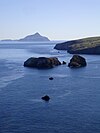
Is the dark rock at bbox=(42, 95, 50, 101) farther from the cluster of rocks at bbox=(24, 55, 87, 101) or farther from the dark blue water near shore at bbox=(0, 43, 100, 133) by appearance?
the cluster of rocks at bbox=(24, 55, 87, 101)

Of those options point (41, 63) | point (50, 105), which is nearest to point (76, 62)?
point (41, 63)

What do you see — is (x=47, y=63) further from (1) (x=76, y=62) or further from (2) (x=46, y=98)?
(2) (x=46, y=98)

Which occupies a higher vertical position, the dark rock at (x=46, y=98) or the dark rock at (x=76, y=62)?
the dark rock at (x=76, y=62)

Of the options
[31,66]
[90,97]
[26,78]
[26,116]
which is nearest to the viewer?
[26,116]

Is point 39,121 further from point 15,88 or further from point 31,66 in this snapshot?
point 31,66

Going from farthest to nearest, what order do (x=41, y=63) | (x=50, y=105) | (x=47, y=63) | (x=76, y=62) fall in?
(x=76, y=62)
(x=47, y=63)
(x=41, y=63)
(x=50, y=105)

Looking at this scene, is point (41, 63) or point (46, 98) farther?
point (41, 63)

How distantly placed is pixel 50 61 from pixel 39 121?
114 meters

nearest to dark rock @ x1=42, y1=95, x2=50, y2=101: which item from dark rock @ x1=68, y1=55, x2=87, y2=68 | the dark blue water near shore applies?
the dark blue water near shore

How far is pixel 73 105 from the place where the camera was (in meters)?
91.6

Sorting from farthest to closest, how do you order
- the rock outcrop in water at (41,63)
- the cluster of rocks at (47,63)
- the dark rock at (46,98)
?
the cluster of rocks at (47,63), the rock outcrop in water at (41,63), the dark rock at (46,98)

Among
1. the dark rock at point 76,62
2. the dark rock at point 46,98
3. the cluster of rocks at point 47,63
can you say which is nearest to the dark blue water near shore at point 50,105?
the dark rock at point 46,98

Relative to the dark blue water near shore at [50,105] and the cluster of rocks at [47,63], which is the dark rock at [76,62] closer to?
the cluster of rocks at [47,63]

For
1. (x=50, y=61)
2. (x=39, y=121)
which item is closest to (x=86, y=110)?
(x=39, y=121)
